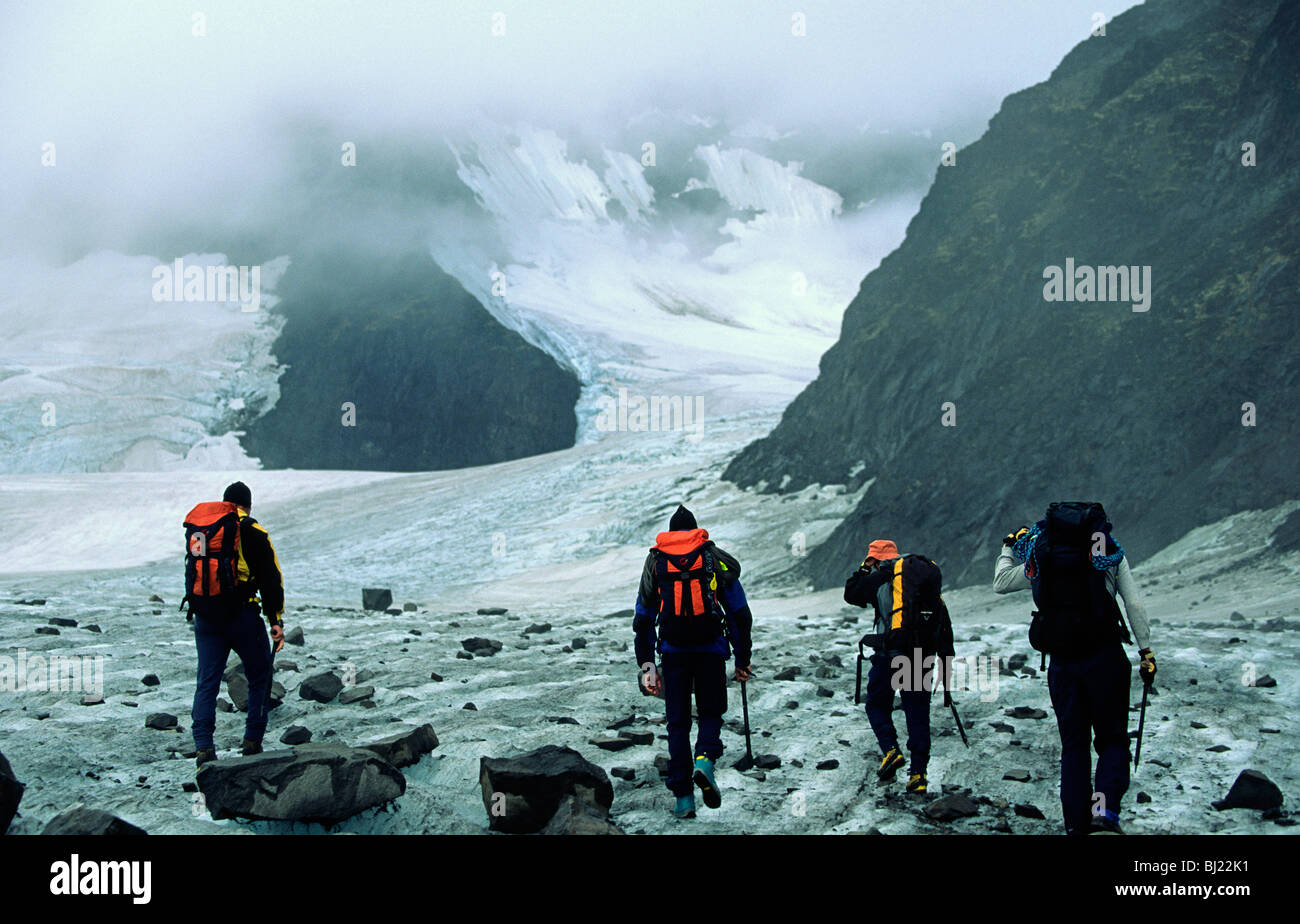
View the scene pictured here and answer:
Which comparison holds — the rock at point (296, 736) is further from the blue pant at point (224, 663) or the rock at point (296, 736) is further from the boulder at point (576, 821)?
the boulder at point (576, 821)

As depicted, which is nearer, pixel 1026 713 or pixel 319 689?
pixel 1026 713

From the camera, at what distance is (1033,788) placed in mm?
6113

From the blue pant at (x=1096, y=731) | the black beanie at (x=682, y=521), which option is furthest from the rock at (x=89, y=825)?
the blue pant at (x=1096, y=731)

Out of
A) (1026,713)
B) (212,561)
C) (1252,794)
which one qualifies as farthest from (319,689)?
(1252,794)

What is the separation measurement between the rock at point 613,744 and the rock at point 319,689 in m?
2.72

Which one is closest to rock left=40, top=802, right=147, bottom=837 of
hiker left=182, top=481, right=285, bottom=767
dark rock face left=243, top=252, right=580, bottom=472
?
hiker left=182, top=481, right=285, bottom=767

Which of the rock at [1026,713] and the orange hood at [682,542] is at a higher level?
the orange hood at [682,542]

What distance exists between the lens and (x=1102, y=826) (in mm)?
4906

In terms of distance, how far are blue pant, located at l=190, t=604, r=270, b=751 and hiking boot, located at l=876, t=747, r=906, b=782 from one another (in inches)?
155

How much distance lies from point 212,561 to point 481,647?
18.8ft

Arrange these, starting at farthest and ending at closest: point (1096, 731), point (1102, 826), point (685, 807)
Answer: point (685, 807) < point (1096, 731) < point (1102, 826)

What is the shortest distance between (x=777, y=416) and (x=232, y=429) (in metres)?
36.1

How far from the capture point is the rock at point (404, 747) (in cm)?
630

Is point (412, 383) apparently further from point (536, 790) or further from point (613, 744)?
point (536, 790)
